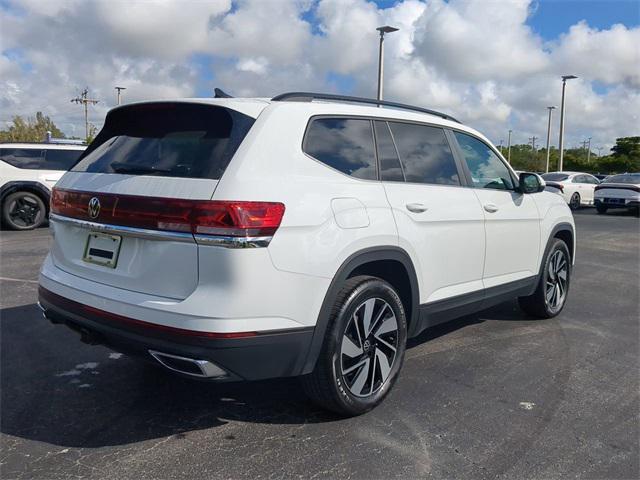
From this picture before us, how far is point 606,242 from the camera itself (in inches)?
467

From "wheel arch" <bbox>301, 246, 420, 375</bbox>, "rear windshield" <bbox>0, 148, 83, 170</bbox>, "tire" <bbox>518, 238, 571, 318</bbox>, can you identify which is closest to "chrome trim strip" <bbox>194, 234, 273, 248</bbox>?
"wheel arch" <bbox>301, 246, 420, 375</bbox>

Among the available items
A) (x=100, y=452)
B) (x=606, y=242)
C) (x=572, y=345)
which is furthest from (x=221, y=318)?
(x=606, y=242)

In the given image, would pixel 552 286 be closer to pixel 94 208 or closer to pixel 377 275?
pixel 377 275

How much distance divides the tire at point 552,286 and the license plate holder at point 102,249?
3793 mm

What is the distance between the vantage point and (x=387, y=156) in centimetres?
351

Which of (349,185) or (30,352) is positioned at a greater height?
(349,185)

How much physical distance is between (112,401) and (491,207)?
2954 mm

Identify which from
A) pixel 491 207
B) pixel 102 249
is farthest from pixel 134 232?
pixel 491 207

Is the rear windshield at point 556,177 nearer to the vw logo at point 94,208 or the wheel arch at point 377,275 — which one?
the wheel arch at point 377,275

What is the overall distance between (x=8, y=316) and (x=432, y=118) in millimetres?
4093

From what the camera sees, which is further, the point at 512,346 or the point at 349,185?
the point at 512,346

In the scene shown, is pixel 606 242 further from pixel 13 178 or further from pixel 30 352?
pixel 13 178

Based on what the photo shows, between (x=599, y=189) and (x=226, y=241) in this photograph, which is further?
(x=599, y=189)

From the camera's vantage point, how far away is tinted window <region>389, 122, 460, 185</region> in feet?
12.0
